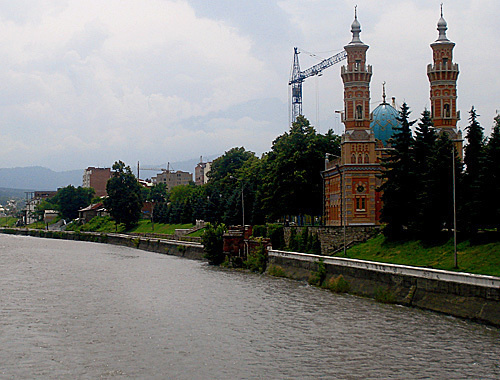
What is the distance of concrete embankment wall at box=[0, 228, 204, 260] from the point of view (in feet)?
291

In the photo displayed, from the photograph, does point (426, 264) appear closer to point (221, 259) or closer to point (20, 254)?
point (221, 259)

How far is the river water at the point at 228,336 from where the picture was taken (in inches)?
1055

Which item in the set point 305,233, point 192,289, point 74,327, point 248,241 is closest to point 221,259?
point 248,241

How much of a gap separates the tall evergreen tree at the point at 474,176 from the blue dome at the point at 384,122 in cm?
1695

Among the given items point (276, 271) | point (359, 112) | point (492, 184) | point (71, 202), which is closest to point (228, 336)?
point (492, 184)

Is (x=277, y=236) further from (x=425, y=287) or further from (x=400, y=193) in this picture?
(x=425, y=287)

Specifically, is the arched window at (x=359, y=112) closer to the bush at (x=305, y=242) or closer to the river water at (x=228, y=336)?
the bush at (x=305, y=242)

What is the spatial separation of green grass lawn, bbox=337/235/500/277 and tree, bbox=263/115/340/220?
1981cm

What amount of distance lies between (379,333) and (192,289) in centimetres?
2154

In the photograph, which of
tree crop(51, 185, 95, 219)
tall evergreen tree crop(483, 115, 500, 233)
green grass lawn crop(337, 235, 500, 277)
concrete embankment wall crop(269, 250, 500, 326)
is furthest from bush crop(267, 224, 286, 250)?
tree crop(51, 185, 95, 219)

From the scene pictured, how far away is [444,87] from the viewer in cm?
6812

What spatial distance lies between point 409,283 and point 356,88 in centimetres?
3425

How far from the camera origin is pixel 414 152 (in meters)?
59.0

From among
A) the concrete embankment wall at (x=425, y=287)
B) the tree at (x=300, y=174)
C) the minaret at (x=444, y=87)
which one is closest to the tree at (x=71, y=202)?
the tree at (x=300, y=174)
